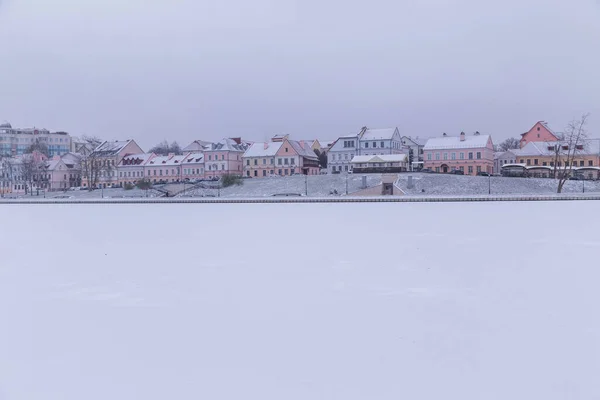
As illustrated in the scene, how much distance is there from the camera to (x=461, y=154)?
46.5m

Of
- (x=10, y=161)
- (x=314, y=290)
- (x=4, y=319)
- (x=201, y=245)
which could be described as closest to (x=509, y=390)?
(x=314, y=290)

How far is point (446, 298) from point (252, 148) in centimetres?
4883

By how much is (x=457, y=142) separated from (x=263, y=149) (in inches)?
A: 683

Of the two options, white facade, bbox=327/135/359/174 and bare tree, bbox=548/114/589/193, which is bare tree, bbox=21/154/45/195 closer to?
white facade, bbox=327/135/359/174

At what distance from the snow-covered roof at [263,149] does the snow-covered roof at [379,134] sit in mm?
7814

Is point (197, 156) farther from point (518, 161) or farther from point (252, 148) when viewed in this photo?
point (518, 161)

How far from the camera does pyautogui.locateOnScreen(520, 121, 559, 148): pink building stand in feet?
167

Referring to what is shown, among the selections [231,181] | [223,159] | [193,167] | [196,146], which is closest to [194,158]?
[193,167]

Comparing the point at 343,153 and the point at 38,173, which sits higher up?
the point at 343,153

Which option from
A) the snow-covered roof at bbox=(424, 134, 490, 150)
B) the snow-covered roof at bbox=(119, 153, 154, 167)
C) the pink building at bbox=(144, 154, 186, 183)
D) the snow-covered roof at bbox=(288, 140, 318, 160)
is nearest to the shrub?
the snow-covered roof at bbox=(288, 140, 318, 160)

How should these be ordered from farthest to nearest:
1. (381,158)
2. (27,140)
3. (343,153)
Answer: (27,140)
(343,153)
(381,158)

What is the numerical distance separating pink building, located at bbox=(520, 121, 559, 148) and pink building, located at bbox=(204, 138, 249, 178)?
26.1 metres

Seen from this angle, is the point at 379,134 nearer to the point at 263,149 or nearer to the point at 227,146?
the point at 263,149

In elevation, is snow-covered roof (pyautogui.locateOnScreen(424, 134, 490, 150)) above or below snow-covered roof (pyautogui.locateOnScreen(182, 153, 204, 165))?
above
